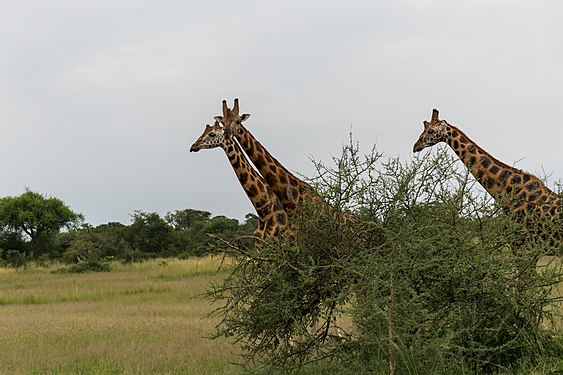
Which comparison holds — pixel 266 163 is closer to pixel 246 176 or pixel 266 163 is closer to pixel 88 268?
pixel 246 176

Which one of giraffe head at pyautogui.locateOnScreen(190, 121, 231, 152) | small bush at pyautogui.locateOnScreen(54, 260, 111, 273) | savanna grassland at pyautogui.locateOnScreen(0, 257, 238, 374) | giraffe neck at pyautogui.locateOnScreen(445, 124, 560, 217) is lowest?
savanna grassland at pyautogui.locateOnScreen(0, 257, 238, 374)

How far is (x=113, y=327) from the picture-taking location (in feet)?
39.8

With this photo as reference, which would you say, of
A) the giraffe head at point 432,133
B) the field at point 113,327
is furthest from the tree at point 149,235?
the giraffe head at point 432,133

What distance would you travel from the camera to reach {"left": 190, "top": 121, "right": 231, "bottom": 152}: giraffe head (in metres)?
9.52

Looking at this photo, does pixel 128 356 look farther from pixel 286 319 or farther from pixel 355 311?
pixel 355 311

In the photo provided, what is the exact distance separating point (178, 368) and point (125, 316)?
6.23 m

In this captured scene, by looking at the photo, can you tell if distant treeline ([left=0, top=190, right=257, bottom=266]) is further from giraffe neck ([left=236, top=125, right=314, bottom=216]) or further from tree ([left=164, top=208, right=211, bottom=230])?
giraffe neck ([left=236, top=125, right=314, bottom=216])

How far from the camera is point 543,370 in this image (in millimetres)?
6336

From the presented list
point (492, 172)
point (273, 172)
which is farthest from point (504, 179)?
point (273, 172)

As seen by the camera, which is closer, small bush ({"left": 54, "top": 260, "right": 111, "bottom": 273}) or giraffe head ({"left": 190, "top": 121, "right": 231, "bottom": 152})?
giraffe head ({"left": 190, "top": 121, "right": 231, "bottom": 152})

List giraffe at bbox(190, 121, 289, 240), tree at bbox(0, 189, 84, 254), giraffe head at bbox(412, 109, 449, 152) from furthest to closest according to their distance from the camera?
tree at bbox(0, 189, 84, 254) → giraffe head at bbox(412, 109, 449, 152) → giraffe at bbox(190, 121, 289, 240)

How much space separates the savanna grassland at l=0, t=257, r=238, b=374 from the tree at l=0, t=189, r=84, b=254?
37.1 meters

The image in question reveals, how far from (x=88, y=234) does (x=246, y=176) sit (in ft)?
155

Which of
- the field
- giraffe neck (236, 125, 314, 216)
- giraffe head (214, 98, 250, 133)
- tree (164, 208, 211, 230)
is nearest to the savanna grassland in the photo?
the field
